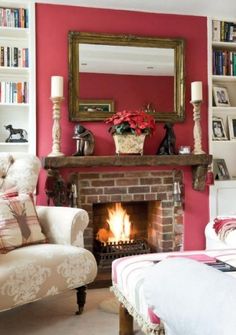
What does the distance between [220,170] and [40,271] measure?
228cm

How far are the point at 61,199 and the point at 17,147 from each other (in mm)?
643

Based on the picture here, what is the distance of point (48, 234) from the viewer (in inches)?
107

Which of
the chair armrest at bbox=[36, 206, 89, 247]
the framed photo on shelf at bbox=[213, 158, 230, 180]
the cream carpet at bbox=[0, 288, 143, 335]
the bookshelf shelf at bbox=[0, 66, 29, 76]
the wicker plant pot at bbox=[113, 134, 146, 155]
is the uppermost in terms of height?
the bookshelf shelf at bbox=[0, 66, 29, 76]

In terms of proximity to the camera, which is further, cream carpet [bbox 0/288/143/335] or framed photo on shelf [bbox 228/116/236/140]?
framed photo on shelf [bbox 228/116/236/140]

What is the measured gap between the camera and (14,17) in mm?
3480

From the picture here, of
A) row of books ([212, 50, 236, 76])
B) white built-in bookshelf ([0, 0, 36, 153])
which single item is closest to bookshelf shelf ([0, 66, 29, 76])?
white built-in bookshelf ([0, 0, 36, 153])

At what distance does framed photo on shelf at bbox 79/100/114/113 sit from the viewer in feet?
11.7

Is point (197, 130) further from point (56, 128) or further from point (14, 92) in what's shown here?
point (14, 92)

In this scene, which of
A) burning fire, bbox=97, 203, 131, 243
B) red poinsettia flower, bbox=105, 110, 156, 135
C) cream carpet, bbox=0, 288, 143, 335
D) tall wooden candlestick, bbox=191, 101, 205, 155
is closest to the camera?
cream carpet, bbox=0, 288, 143, 335

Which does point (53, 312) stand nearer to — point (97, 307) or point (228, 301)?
point (97, 307)

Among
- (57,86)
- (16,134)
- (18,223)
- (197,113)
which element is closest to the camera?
(18,223)

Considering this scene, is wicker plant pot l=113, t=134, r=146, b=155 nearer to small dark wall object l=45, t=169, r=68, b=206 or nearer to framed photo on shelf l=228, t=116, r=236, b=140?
small dark wall object l=45, t=169, r=68, b=206

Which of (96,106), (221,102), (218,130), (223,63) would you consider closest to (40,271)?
(96,106)

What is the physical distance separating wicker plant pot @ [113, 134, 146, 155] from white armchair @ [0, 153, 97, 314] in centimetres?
77
